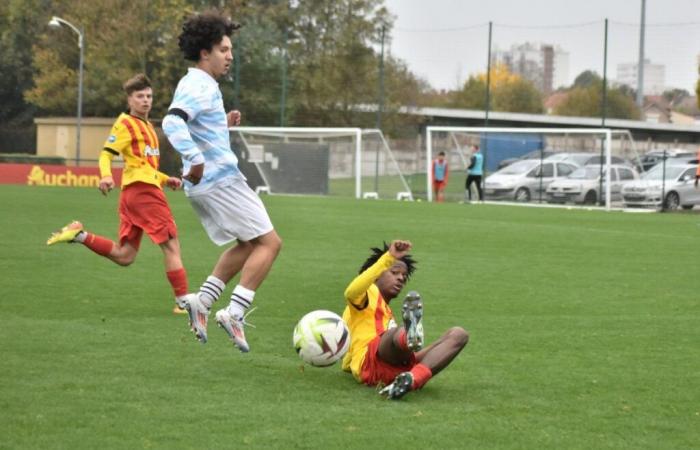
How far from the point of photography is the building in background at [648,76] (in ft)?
128

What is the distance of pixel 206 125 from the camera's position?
7516 millimetres

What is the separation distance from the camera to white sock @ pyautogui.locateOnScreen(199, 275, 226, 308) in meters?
7.66

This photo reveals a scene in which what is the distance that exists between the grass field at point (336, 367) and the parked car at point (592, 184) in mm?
17383

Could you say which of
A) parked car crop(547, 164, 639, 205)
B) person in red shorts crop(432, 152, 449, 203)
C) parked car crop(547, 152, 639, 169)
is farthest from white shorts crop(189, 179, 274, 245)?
parked car crop(547, 152, 639, 169)

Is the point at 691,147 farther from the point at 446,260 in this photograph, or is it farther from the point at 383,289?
the point at 383,289

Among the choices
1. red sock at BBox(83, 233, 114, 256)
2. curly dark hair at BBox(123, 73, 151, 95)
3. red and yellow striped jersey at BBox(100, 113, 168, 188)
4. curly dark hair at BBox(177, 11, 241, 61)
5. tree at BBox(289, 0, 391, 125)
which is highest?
tree at BBox(289, 0, 391, 125)

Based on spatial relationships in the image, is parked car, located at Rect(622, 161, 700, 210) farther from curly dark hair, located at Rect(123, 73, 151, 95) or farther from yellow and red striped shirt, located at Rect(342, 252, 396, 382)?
yellow and red striped shirt, located at Rect(342, 252, 396, 382)

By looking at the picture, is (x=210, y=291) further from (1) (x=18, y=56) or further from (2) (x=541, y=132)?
(1) (x=18, y=56)

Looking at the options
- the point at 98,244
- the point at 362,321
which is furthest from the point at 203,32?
the point at 98,244

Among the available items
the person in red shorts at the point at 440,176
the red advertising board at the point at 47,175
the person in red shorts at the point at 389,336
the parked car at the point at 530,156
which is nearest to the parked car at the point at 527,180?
the parked car at the point at 530,156

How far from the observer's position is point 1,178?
128 feet

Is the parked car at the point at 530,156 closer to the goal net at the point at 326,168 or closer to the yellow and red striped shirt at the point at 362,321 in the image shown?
the goal net at the point at 326,168

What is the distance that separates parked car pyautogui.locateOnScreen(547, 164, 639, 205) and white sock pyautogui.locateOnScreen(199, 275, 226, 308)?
1038 inches

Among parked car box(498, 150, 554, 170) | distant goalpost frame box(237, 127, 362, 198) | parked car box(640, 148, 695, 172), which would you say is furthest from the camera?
parked car box(640, 148, 695, 172)
